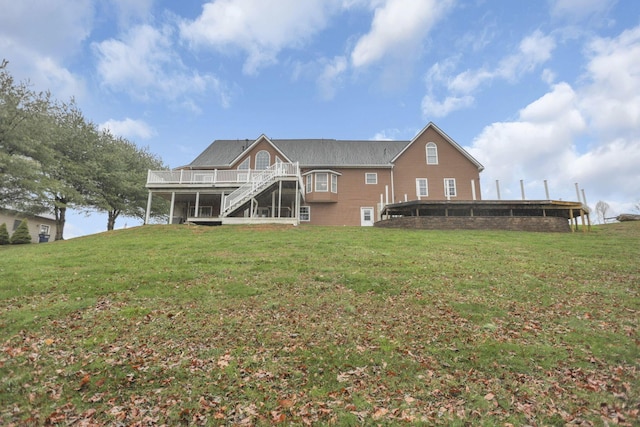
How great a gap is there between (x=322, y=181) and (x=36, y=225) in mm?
29664

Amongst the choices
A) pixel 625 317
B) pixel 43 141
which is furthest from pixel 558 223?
pixel 43 141

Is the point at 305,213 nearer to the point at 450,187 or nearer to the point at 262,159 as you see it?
the point at 262,159

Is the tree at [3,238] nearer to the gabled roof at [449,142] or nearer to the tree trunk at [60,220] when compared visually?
the tree trunk at [60,220]

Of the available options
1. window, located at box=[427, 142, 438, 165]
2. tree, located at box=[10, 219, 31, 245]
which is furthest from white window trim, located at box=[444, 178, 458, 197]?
tree, located at box=[10, 219, 31, 245]

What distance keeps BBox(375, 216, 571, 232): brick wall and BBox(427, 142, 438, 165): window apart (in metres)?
9.82

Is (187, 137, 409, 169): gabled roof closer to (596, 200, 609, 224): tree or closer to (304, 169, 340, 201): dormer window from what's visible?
(304, 169, 340, 201): dormer window

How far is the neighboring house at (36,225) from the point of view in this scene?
3163cm

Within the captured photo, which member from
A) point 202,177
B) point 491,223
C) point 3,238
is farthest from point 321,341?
point 3,238

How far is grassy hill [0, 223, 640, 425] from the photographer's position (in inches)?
176

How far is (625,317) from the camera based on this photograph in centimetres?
711

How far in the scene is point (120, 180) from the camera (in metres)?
29.2

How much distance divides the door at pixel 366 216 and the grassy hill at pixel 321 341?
51.4 feet

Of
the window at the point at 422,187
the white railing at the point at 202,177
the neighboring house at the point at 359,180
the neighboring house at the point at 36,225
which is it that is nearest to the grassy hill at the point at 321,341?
the white railing at the point at 202,177

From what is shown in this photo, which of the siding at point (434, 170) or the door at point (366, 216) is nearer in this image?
the door at point (366, 216)
